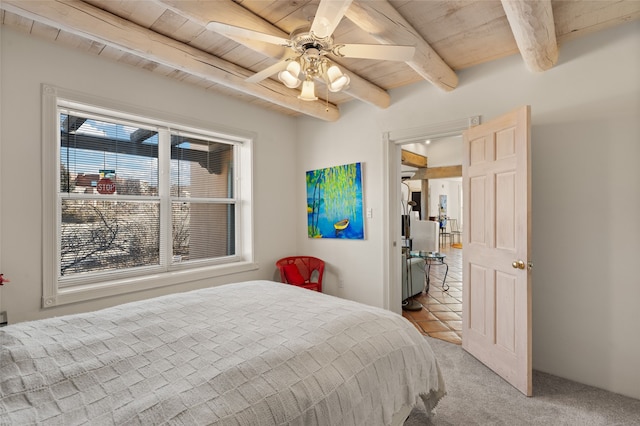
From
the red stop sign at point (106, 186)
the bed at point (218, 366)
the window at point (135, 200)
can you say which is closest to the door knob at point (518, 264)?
the bed at point (218, 366)

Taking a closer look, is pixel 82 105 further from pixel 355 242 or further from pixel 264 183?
pixel 355 242

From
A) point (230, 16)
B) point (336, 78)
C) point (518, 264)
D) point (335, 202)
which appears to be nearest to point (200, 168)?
point (335, 202)

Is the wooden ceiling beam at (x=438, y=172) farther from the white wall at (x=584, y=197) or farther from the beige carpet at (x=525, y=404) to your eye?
the beige carpet at (x=525, y=404)

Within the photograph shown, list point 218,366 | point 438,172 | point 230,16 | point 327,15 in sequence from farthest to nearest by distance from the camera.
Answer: point 438,172
point 230,16
point 327,15
point 218,366

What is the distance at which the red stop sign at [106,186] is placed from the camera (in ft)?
8.59

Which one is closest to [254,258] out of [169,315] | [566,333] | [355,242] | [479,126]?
[355,242]

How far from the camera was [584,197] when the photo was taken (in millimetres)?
2246

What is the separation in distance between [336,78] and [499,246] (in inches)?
70.6

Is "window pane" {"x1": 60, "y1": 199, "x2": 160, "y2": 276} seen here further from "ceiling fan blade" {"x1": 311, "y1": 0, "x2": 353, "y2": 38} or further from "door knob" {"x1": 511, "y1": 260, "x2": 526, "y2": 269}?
"door knob" {"x1": 511, "y1": 260, "x2": 526, "y2": 269}

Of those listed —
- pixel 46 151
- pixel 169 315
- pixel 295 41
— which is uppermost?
pixel 295 41

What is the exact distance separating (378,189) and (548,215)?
154 centimetres

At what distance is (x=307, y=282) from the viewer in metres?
3.80

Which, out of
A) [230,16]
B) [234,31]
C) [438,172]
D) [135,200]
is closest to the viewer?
[234,31]

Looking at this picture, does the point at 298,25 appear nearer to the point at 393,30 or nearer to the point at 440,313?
the point at 393,30
